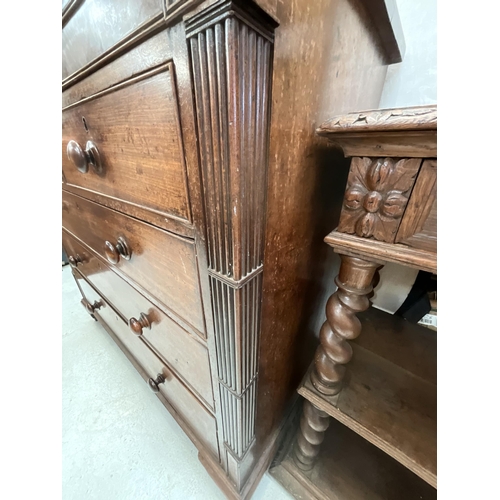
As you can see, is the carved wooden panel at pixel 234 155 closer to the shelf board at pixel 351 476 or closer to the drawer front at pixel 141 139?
the drawer front at pixel 141 139

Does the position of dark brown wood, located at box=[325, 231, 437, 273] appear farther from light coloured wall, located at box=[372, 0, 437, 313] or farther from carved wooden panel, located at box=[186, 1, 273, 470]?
light coloured wall, located at box=[372, 0, 437, 313]

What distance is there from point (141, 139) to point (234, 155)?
0.17 m

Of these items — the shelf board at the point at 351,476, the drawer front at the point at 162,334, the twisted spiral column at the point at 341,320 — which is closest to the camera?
the twisted spiral column at the point at 341,320

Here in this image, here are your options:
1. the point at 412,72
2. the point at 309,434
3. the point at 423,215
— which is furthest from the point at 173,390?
the point at 412,72

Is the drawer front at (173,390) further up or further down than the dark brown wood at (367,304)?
further down

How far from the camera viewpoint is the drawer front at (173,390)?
0.61 meters

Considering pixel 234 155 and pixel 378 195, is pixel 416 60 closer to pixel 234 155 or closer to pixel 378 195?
pixel 378 195

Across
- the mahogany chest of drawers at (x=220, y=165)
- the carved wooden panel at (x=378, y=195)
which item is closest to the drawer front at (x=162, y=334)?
the mahogany chest of drawers at (x=220, y=165)

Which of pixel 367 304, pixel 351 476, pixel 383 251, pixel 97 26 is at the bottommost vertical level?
pixel 351 476

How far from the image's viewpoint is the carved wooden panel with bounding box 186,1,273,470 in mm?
203

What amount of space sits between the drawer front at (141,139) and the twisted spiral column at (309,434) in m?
0.56

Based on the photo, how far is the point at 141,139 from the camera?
324 mm
